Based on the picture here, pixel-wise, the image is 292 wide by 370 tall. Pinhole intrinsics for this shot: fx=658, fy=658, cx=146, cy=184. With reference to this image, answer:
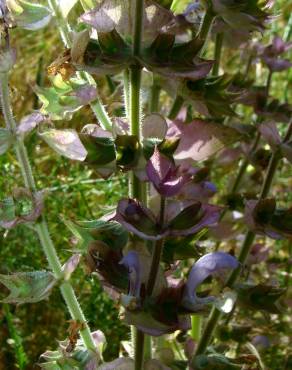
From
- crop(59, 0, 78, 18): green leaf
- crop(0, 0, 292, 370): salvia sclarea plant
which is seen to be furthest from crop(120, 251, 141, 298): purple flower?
crop(59, 0, 78, 18): green leaf

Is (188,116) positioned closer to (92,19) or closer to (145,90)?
(145,90)

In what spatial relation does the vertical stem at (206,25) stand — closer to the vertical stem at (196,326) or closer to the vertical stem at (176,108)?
the vertical stem at (176,108)

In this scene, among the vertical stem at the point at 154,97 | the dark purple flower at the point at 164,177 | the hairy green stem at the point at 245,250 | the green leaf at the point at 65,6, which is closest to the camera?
the dark purple flower at the point at 164,177

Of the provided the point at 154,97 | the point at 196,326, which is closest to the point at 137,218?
the point at 154,97

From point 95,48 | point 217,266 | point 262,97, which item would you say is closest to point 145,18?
point 95,48

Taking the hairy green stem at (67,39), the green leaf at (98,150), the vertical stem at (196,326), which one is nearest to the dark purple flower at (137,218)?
the green leaf at (98,150)

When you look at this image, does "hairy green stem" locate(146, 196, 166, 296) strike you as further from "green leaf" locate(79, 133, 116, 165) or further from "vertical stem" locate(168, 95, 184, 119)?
"vertical stem" locate(168, 95, 184, 119)
